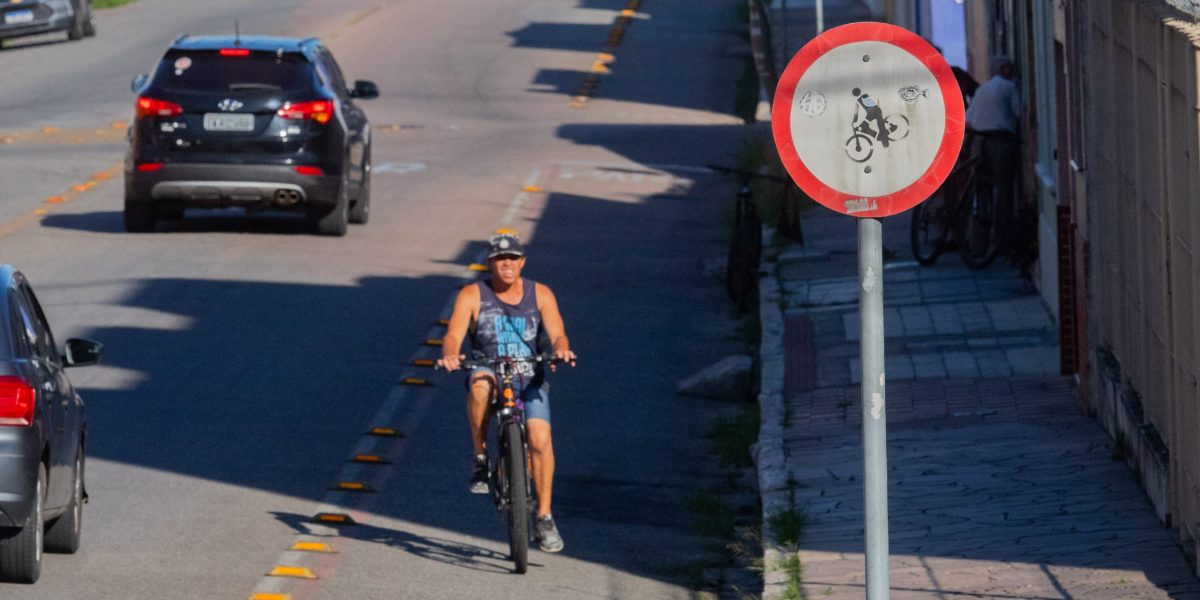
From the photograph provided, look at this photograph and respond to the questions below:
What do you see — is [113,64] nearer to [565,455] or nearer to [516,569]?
[565,455]

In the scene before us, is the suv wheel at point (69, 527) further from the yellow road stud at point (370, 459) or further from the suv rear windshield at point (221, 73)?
the suv rear windshield at point (221, 73)

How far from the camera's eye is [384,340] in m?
16.2

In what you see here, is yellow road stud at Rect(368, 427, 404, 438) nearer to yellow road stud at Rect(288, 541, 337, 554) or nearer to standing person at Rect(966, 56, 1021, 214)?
yellow road stud at Rect(288, 541, 337, 554)

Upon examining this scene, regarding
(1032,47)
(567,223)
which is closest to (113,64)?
(567,223)

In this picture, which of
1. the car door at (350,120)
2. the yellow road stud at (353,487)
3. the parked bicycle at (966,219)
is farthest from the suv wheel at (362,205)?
the yellow road stud at (353,487)

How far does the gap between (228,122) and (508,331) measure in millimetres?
10336

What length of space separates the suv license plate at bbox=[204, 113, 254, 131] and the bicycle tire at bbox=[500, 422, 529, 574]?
10589 mm

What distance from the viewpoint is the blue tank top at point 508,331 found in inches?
408

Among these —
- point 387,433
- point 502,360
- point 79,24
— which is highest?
point 502,360

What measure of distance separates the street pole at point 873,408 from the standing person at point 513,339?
3.81 meters

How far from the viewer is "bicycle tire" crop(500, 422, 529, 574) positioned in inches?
391

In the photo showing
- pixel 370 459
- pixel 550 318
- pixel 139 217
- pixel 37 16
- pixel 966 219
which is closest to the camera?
pixel 550 318

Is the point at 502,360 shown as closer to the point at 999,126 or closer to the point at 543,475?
the point at 543,475

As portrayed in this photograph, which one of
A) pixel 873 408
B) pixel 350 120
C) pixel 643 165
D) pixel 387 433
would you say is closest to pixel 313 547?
pixel 387 433
